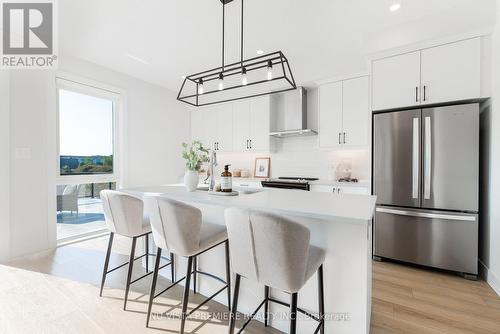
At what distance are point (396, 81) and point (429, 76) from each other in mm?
313

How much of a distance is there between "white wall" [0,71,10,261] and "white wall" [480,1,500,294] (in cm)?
527

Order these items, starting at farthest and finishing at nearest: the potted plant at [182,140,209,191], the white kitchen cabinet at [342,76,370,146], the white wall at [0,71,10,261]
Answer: the white kitchen cabinet at [342,76,370,146]
the white wall at [0,71,10,261]
the potted plant at [182,140,209,191]

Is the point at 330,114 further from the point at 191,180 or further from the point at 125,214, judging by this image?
the point at 125,214

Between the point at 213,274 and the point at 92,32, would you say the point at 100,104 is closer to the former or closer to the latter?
the point at 92,32

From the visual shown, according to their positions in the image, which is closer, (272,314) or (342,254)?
(342,254)

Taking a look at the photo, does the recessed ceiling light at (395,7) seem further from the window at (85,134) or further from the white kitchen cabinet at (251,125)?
the window at (85,134)

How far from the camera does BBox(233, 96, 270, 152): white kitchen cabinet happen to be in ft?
14.5

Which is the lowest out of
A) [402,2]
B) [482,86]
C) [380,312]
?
[380,312]

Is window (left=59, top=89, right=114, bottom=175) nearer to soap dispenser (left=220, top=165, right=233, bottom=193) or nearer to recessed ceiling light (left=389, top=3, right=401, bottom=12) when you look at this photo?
soap dispenser (left=220, top=165, right=233, bottom=193)

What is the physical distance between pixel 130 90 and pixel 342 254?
13.7 ft

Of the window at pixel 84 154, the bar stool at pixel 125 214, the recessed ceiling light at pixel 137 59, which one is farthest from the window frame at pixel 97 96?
the bar stool at pixel 125 214

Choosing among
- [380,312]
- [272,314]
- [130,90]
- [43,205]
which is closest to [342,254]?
[272,314]

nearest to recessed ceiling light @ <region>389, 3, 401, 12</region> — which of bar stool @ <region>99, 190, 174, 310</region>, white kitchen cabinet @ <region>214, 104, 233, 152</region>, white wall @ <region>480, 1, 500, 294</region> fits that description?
white wall @ <region>480, 1, 500, 294</region>

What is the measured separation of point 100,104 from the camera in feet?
12.7
